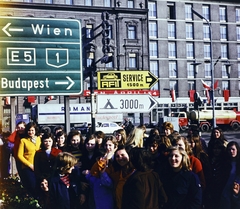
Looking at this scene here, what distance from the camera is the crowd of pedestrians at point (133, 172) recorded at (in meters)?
3.81

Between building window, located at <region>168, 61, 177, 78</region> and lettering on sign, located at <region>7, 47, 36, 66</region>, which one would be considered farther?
building window, located at <region>168, 61, 177, 78</region>

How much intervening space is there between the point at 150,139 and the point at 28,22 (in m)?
2.62

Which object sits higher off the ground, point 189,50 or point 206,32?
point 206,32

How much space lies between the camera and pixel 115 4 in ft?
101

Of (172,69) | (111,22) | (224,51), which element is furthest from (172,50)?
(111,22)

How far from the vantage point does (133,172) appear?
387 cm

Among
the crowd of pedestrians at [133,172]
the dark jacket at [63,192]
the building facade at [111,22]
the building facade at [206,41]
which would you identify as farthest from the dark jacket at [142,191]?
the building facade at [111,22]

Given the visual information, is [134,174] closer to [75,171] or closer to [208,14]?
[75,171]

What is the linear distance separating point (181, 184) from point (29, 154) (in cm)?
270

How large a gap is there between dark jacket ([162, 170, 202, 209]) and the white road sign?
237 cm

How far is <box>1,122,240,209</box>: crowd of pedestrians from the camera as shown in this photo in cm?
381

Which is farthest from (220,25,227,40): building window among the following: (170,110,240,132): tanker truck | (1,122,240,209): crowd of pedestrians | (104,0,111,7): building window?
(104,0,111,7): building window

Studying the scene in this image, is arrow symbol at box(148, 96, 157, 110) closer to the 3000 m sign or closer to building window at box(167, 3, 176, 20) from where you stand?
the 3000 m sign

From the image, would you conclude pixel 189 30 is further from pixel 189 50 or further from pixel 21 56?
pixel 21 56
